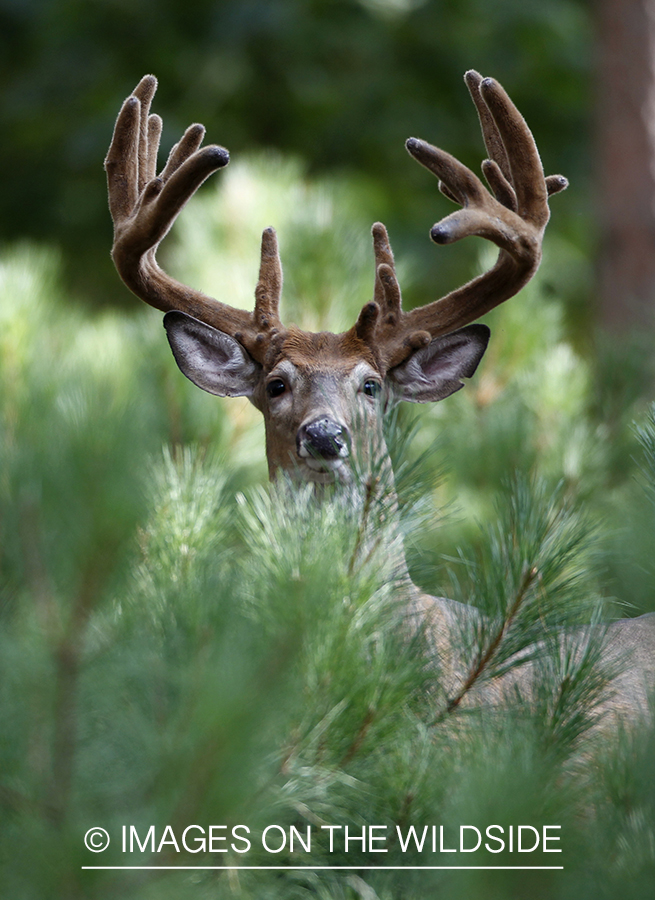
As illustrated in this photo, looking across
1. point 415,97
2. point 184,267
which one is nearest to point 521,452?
point 184,267

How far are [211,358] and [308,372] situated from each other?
40cm

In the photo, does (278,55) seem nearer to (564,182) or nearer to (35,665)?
(564,182)

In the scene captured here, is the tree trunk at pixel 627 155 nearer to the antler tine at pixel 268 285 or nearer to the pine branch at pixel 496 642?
the antler tine at pixel 268 285

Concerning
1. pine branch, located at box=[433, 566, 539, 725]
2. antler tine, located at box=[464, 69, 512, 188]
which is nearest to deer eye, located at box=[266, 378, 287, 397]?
antler tine, located at box=[464, 69, 512, 188]

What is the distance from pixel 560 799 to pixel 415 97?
781 centimetres

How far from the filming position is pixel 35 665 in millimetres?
1044

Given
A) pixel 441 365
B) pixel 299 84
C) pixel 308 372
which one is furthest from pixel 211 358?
pixel 299 84

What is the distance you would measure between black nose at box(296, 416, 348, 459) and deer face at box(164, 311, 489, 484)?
148mm

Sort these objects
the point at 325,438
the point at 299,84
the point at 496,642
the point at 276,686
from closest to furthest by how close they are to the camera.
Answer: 1. the point at 276,686
2. the point at 496,642
3. the point at 325,438
4. the point at 299,84

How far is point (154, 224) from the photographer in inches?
118

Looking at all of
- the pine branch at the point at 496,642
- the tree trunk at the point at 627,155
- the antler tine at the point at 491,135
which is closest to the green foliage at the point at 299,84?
the tree trunk at the point at 627,155

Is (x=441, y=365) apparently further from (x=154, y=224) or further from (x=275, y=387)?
(x=154, y=224)

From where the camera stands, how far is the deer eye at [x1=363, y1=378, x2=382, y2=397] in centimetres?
309

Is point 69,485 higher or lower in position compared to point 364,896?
higher
